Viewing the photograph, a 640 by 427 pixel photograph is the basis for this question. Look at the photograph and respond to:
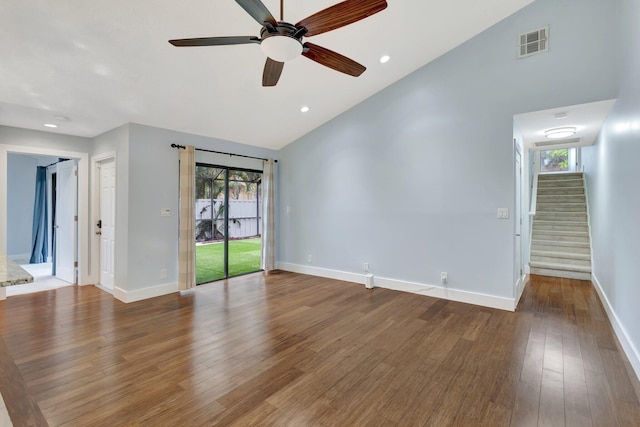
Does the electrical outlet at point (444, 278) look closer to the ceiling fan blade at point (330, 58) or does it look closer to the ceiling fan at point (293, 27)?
the ceiling fan blade at point (330, 58)

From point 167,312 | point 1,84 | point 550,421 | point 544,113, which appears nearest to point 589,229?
point 544,113

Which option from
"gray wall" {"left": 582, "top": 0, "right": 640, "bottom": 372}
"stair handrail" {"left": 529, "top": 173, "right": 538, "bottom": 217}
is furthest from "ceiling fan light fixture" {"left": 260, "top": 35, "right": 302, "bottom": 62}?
"stair handrail" {"left": 529, "top": 173, "right": 538, "bottom": 217}

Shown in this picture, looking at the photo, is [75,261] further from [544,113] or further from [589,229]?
[589,229]

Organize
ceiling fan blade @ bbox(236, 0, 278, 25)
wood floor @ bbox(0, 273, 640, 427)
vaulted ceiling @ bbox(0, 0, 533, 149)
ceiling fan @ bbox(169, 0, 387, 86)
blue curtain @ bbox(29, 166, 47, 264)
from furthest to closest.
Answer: blue curtain @ bbox(29, 166, 47, 264), vaulted ceiling @ bbox(0, 0, 533, 149), wood floor @ bbox(0, 273, 640, 427), ceiling fan @ bbox(169, 0, 387, 86), ceiling fan blade @ bbox(236, 0, 278, 25)

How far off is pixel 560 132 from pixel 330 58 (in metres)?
3.91

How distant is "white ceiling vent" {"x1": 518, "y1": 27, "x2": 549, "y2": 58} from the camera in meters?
3.53

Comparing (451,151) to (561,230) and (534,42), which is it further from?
(561,230)

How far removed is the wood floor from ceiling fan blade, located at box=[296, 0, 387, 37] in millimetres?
2552

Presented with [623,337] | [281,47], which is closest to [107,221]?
[281,47]

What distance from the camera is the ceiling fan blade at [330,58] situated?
86.4 inches

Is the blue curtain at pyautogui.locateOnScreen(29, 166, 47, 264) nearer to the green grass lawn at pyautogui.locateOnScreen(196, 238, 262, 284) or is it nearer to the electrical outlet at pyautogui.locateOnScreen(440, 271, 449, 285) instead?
the green grass lawn at pyautogui.locateOnScreen(196, 238, 262, 284)

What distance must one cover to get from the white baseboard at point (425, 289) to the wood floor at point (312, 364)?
0.46ft

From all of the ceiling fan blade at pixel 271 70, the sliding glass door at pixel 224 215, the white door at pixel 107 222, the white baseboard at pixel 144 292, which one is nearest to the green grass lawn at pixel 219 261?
the sliding glass door at pixel 224 215

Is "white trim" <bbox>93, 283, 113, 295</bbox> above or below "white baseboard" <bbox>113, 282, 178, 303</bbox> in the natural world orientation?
below
